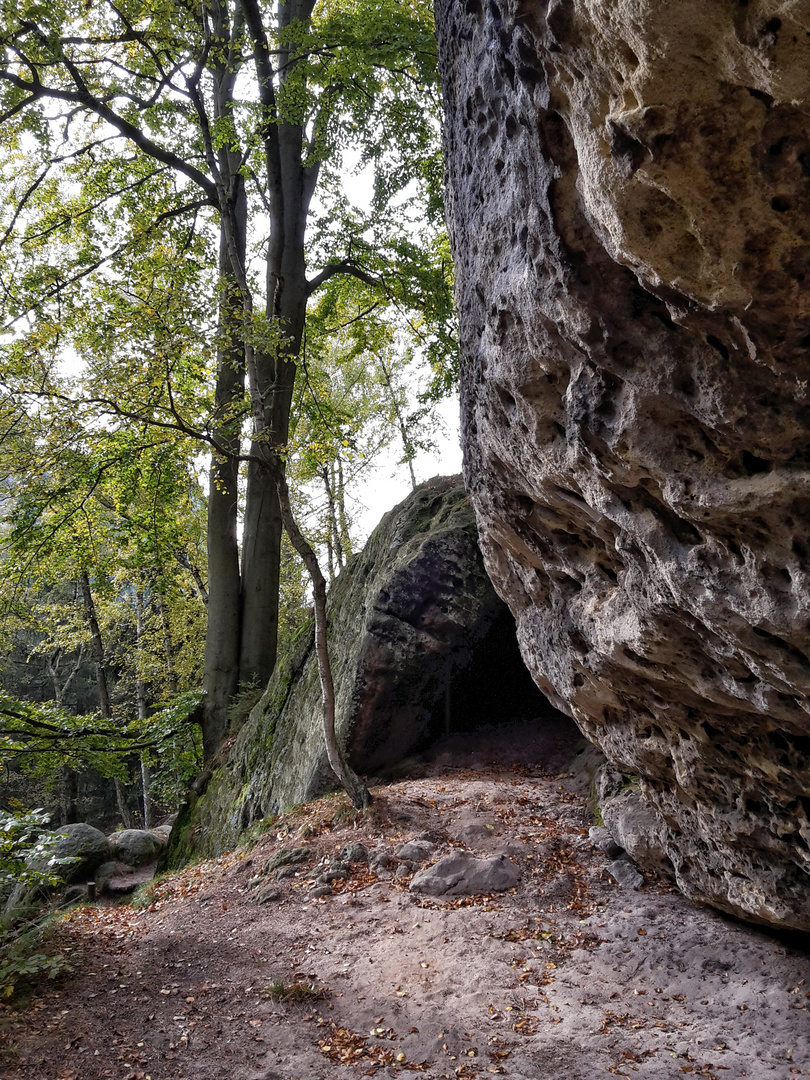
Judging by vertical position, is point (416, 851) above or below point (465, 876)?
above

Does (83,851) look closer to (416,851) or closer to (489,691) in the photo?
(489,691)

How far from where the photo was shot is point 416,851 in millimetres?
6211

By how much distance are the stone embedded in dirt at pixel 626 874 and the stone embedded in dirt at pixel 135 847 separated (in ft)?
35.3

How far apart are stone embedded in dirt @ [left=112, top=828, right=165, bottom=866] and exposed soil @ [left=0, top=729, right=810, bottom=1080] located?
25.3ft

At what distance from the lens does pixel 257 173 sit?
40.8ft

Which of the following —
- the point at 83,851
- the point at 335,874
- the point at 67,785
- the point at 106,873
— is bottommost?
the point at 106,873

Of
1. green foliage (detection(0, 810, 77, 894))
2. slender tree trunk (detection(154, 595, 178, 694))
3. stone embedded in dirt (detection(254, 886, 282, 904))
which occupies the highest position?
slender tree trunk (detection(154, 595, 178, 694))

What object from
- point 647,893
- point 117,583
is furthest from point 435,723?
point 117,583

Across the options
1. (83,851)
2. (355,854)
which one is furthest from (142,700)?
(355,854)

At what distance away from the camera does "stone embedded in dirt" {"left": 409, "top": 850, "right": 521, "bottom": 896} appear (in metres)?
5.64

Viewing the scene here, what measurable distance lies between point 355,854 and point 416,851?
0.61 meters

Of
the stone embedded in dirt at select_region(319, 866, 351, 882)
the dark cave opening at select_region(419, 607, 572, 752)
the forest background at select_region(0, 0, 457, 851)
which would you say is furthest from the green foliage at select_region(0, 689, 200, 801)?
the stone embedded in dirt at select_region(319, 866, 351, 882)

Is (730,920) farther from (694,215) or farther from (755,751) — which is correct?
(694,215)

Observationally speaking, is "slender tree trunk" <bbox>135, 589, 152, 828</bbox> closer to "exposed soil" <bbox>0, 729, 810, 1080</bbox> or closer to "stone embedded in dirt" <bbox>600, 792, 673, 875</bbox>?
"exposed soil" <bbox>0, 729, 810, 1080</bbox>
